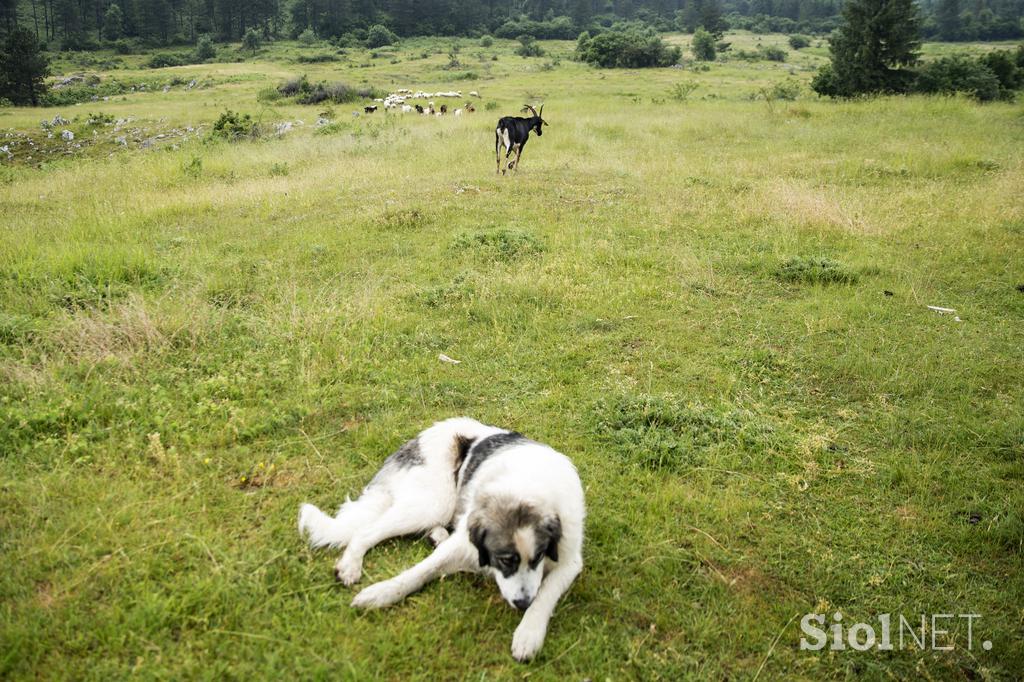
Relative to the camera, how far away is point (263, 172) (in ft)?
48.2

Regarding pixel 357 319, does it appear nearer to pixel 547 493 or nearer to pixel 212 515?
pixel 212 515

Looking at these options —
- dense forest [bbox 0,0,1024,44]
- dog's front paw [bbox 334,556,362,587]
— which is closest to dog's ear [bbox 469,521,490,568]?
dog's front paw [bbox 334,556,362,587]

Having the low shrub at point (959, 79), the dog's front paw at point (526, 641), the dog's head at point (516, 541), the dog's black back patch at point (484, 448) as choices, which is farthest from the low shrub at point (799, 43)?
the dog's front paw at point (526, 641)

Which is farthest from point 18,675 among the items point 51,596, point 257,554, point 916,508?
point 916,508

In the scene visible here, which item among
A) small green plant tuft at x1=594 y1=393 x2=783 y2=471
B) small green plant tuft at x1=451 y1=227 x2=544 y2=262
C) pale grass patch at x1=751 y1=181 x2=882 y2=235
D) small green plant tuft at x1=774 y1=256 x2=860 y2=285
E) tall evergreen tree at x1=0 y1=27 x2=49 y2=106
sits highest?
tall evergreen tree at x1=0 y1=27 x2=49 y2=106

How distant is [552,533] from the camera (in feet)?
9.73

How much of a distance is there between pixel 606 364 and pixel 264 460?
129 inches

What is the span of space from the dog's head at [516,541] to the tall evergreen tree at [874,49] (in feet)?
91.3

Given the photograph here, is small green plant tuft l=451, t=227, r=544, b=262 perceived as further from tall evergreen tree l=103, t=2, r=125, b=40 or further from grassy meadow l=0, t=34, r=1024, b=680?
tall evergreen tree l=103, t=2, r=125, b=40

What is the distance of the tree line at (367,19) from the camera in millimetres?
67875

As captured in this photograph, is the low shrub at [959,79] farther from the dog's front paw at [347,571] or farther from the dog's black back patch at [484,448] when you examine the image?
the dog's front paw at [347,571]

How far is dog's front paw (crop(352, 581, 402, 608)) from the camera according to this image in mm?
3139

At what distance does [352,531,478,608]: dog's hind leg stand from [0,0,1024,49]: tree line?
77839 millimetres

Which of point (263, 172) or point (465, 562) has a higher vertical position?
point (263, 172)
